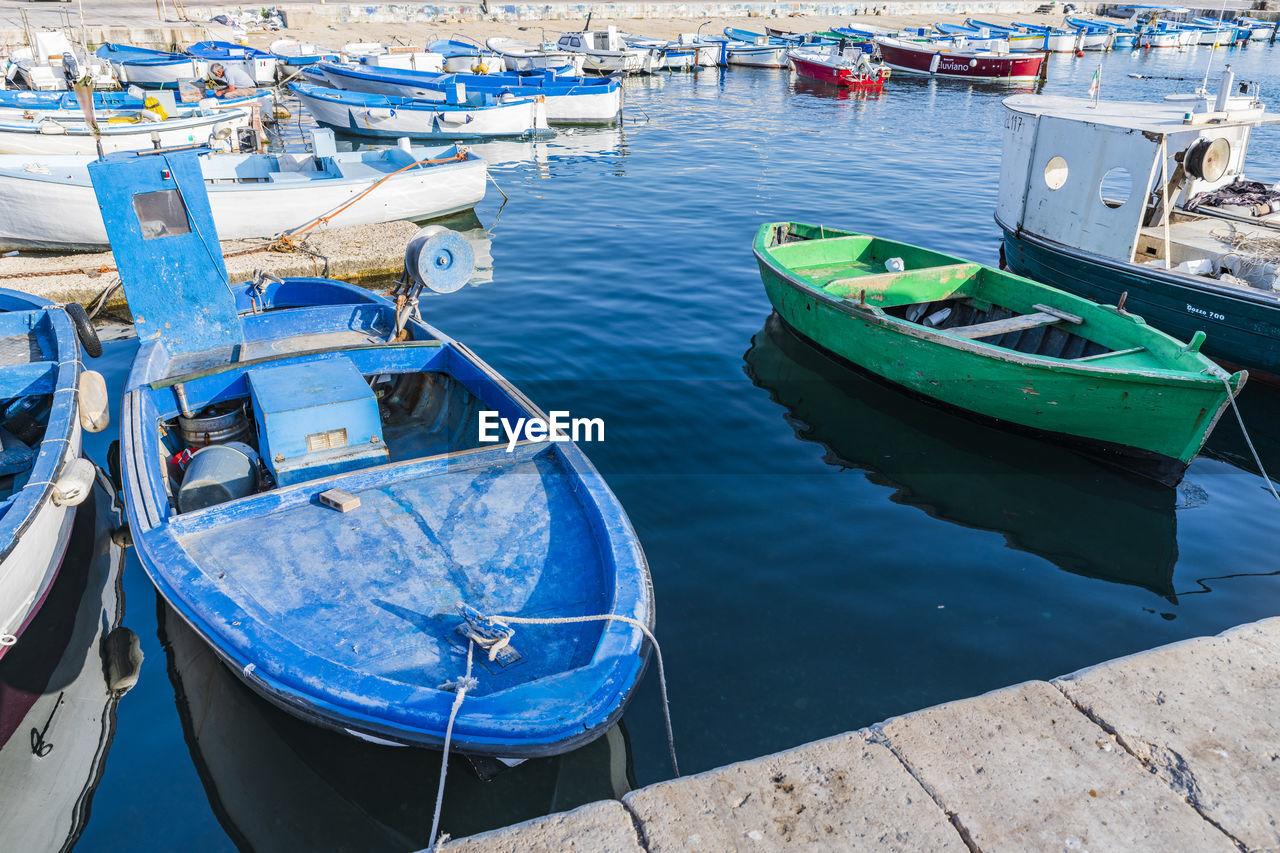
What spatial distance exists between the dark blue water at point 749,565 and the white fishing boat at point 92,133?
10469 millimetres

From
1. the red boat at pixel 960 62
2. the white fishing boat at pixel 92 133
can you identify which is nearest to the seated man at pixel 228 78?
the white fishing boat at pixel 92 133

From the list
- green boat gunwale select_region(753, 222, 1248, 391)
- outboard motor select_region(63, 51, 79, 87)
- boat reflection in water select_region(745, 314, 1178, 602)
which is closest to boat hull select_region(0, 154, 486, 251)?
green boat gunwale select_region(753, 222, 1248, 391)

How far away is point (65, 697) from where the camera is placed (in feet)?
20.0

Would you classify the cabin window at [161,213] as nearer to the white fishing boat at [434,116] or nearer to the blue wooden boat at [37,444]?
the blue wooden boat at [37,444]

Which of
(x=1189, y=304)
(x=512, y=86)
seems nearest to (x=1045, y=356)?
(x=1189, y=304)

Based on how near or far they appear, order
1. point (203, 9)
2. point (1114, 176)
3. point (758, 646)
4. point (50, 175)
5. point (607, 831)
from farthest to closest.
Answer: point (203, 9) → point (1114, 176) → point (50, 175) → point (758, 646) → point (607, 831)

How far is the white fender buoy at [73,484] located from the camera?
6.33 meters

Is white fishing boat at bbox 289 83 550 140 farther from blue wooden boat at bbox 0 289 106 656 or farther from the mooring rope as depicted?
the mooring rope

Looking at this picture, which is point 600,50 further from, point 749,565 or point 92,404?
point 749,565

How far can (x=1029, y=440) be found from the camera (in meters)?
9.31

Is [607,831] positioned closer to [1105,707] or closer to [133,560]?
[1105,707]

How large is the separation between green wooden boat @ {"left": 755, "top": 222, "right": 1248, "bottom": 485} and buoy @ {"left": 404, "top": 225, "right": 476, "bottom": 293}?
482cm

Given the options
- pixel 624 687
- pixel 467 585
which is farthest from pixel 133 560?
pixel 624 687

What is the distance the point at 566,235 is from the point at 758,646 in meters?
13.0
